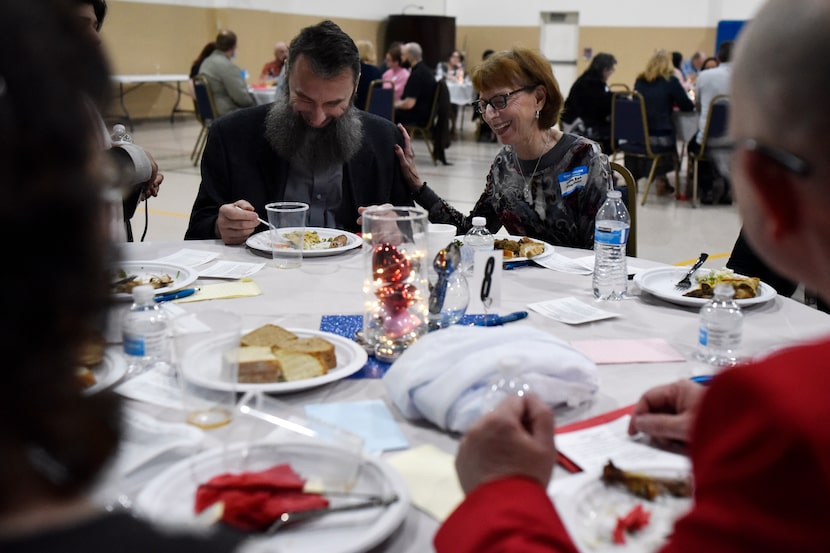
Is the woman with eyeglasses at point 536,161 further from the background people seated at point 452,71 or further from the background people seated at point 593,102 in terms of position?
the background people seated at point 452,71

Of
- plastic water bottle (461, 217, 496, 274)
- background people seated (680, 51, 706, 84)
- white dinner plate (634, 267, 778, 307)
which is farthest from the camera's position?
background people seated (680, 51, 706, 84)

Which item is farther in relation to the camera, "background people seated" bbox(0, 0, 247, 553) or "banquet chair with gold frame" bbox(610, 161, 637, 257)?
"banquet chair with gold frame" bbox(610, 161, 637, 257)

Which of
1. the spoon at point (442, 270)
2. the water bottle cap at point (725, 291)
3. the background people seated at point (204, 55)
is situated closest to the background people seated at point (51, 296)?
the spoon at point (442, 270)

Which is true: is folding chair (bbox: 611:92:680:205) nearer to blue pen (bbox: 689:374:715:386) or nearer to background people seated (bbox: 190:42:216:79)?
background people seated (bbox: 190:42:216:79)

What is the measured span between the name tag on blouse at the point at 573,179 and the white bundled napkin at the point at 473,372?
155 cm

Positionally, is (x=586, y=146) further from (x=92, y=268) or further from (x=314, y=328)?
(x=92, y=268)

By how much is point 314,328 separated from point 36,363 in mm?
1368

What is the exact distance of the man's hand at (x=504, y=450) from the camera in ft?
3.17

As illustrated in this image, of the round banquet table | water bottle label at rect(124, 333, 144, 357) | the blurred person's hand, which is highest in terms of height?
the blurred person's hand

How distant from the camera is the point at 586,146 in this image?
2.90 m

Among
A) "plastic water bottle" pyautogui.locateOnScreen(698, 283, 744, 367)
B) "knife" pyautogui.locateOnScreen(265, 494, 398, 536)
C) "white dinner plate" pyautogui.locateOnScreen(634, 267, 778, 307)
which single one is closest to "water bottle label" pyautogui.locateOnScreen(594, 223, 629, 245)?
"white dinner plate" pyautogui.locateOnScreen(634, 267, 778, 307)

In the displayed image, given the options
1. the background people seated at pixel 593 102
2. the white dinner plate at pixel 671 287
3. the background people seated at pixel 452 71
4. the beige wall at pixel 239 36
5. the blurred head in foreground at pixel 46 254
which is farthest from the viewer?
the background people seated at pixel 452 71

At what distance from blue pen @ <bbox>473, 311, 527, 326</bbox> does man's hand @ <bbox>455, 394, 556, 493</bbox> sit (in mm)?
779

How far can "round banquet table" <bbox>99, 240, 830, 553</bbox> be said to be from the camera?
1345 millimetres
